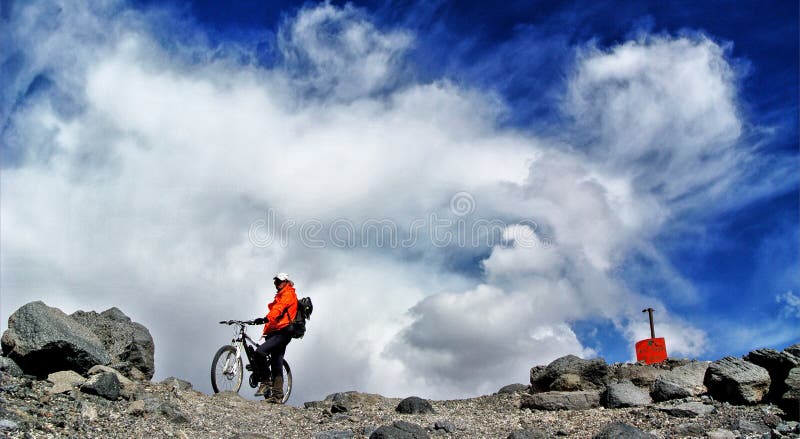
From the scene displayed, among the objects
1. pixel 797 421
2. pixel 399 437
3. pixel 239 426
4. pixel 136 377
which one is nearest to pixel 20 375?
pixel 136 377

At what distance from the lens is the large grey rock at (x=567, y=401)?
17.0m

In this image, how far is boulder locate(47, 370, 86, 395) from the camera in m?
13.4

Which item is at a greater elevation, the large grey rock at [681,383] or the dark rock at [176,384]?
the large grey rock at [681,383]

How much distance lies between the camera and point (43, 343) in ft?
46.0

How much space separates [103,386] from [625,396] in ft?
41.1

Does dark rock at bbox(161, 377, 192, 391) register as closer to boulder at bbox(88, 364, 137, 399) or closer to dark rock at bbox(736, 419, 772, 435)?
boulder at bbox(88, 364, 137, 399)

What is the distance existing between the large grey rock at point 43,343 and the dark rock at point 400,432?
23.0ft

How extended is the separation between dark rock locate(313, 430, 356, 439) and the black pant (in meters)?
4.50

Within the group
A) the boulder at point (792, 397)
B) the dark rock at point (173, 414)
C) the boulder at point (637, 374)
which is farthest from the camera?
the boulder at point (637, 374)

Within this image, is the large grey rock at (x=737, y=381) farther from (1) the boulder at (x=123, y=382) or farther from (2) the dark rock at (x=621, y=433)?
(1) the boulder at (x=123, y=382)

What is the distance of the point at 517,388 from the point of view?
22.0 m

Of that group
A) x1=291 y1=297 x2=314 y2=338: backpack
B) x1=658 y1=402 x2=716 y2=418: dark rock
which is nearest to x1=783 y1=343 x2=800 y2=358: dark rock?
x1=658 y1=402 x2=716 y2=418: dark rock


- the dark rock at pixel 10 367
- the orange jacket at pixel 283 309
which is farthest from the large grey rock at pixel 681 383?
the dark rock at pixel 10 367

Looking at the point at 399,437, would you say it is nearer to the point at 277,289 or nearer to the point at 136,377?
the point at 277,289
